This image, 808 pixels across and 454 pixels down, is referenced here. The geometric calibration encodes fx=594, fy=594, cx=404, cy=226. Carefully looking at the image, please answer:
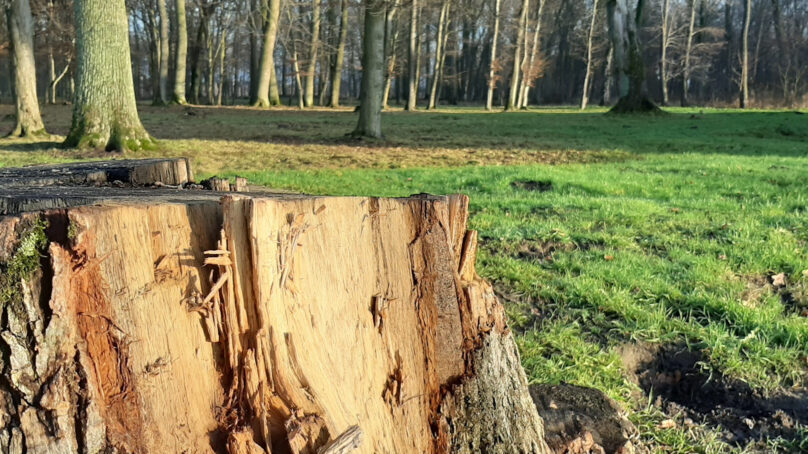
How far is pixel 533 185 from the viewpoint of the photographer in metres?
8.09

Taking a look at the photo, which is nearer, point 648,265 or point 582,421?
point 582,421

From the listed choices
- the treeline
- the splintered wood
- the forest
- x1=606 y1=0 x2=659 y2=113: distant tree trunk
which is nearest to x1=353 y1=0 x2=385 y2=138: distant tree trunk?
the forest

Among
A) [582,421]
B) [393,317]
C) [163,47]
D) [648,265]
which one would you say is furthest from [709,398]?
[163,47]

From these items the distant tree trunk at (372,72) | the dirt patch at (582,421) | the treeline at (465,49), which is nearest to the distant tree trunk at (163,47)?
the treeline at (465,49)

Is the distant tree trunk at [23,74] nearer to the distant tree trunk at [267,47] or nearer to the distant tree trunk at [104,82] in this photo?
the distant tree trunk at [104,82]

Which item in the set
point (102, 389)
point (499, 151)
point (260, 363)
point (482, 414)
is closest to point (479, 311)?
point (482, 414)

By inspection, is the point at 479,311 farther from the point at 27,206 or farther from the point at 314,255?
the point at 27,206

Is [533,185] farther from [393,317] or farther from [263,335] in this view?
[263,335]

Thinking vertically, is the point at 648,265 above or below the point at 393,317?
below

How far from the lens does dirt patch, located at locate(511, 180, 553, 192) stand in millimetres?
7871

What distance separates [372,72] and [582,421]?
12863mm

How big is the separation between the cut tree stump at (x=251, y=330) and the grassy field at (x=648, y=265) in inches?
49.4

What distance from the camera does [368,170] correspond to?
1002 centimetres

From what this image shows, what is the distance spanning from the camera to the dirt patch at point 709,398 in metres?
2.69
